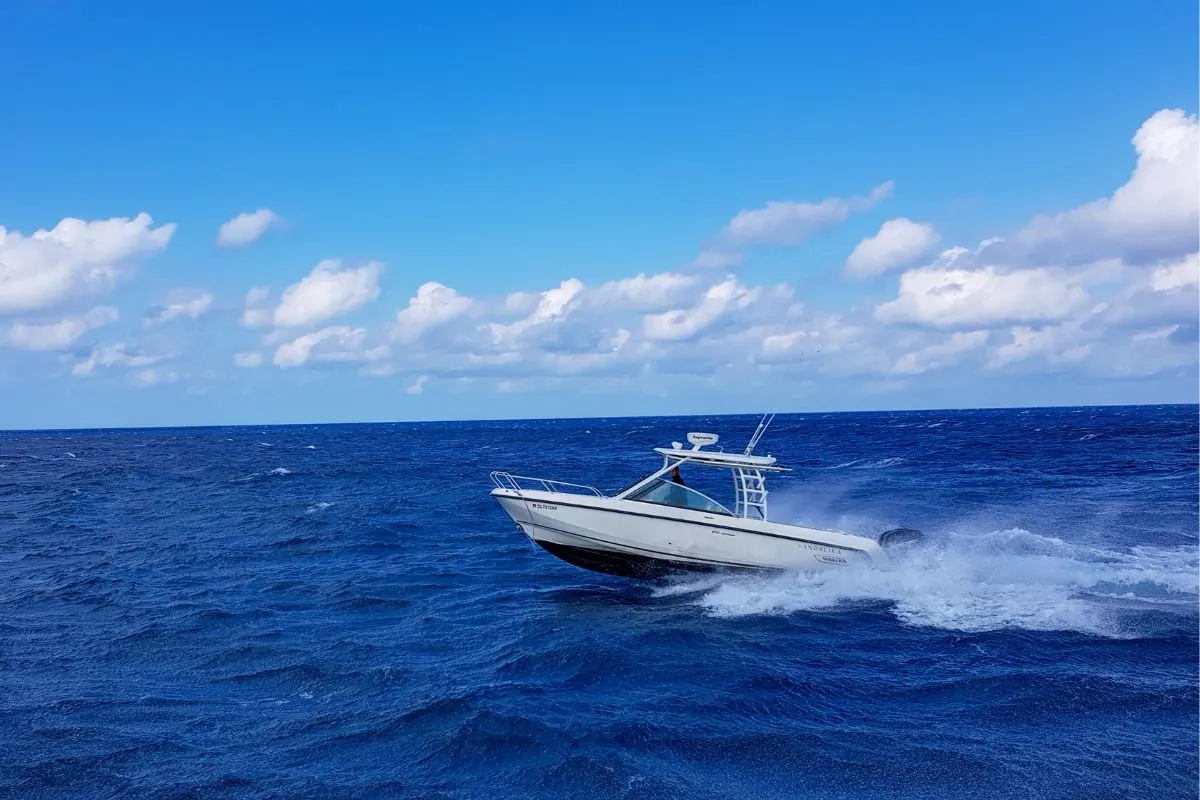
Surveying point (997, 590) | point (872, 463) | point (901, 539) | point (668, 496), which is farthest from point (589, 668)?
point (872, 463)

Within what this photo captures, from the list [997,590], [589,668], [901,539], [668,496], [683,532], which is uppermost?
[668,496]

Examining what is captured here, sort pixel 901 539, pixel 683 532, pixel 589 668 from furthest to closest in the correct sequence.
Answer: pixel 901 539 < pixel 683 532 < pixel 589 668

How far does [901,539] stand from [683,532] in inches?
220

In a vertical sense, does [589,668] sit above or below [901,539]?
below

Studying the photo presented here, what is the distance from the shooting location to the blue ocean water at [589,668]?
30.9 ft

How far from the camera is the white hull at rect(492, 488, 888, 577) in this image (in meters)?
17.8

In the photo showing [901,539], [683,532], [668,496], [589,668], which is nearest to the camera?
[589,668]

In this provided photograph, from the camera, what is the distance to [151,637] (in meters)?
15.2

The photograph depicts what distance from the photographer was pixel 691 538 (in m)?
17.9

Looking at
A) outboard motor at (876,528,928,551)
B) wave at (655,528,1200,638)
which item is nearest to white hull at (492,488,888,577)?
wave at (655,528,1200,638)

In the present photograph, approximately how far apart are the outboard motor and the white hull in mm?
910

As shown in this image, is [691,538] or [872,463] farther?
[872,463]

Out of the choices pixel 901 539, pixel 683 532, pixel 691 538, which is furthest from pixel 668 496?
pixel 901 539

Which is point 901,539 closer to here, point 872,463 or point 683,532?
point 683,532
